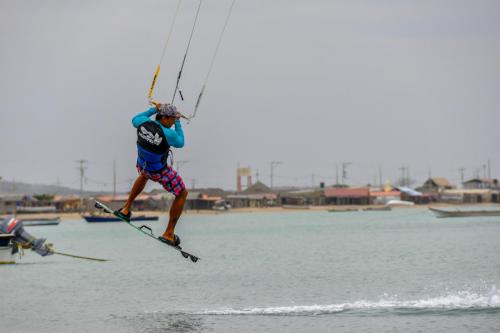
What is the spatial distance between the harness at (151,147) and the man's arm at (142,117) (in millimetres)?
79

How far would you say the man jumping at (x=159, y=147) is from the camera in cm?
2138

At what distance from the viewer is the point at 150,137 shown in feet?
71.0

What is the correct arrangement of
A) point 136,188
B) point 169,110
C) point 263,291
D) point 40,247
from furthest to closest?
point 40,247
point 263,291
point 136,188
point 169,110

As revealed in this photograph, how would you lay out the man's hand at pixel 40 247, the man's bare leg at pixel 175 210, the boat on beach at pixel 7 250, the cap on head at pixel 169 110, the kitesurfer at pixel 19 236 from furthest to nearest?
1. the man's hand at pixel 40 247
2. the boat on beach at pixel 7 250
3. the kitesurfer at pixel 19 236
4. the man's bare leg at pixel 175 210
5. the cap on head at pixel 169 110

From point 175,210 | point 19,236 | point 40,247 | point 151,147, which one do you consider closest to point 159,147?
point 151,147

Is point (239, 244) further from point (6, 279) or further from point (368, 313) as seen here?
point (368, 313)

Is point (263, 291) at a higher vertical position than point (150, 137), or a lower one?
lower

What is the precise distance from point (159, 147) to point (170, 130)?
1.61 feet

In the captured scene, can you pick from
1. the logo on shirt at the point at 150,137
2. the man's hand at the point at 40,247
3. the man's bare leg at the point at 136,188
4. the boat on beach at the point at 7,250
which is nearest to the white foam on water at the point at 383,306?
the man's bare leg at the point at 136,188

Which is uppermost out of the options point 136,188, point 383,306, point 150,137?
point 150,137

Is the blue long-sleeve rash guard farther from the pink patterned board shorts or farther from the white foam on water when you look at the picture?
the white foam on water

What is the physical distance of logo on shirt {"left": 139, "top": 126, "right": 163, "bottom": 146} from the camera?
21.6m

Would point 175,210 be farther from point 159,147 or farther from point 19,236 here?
point 19,236

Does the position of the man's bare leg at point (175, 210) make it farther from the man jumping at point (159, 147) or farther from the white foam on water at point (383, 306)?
the white foam on water at point (383, 306)
